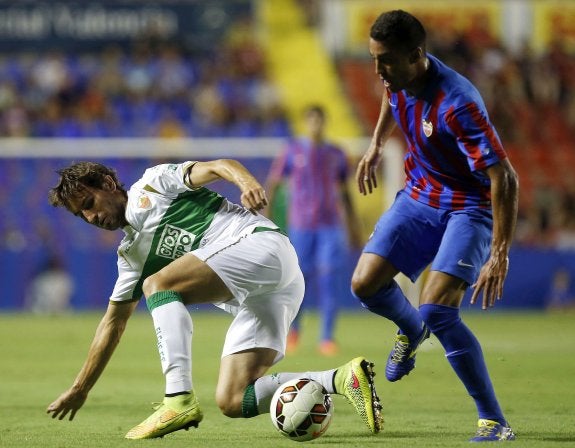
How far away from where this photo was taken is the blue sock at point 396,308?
6367mm

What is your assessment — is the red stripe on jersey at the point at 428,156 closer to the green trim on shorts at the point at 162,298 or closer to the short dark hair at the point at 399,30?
the short dark hair at the point at 399,30

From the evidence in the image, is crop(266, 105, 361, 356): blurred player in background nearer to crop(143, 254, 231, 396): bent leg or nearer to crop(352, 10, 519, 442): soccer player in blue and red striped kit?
crop(352, 10, 519, 442): soccer player in blue and red striped kit

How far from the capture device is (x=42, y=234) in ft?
57.5

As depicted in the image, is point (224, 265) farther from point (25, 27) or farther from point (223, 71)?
point (25, 27)

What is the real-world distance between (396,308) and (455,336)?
Result: 0.67 m

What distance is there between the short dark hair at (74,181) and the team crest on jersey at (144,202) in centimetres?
22

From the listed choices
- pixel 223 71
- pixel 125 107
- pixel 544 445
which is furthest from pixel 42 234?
pixel 544 445

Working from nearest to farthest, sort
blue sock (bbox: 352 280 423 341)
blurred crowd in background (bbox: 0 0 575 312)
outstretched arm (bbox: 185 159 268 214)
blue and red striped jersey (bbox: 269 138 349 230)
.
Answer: outstretched arm (bbox: 185 159 268 214)
blue sock (bbox: 352 280 423 341)
blue and red striped jersey (bbox: 269 138 349 230)
blurred crowd in background (bbox: 0 0 575 312)

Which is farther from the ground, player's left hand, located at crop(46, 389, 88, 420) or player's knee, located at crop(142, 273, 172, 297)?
player's knee, located at crop(142, 273, 172, 297)

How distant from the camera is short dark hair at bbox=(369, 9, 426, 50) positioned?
18.6 feet

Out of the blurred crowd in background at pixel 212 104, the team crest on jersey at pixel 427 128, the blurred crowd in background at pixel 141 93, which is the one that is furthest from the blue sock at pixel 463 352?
the blurred crowd in background at pixel 141 93

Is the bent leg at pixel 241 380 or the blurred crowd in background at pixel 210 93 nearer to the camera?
the bent leg at pixel 241 380

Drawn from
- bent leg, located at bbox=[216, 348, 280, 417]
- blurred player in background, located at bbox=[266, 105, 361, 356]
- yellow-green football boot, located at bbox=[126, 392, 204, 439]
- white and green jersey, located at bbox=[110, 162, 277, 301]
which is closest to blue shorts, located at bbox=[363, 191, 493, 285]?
white and green jersey, located at bbox=[110, 162, 277, 301]

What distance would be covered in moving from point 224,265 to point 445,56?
59.1 ft
